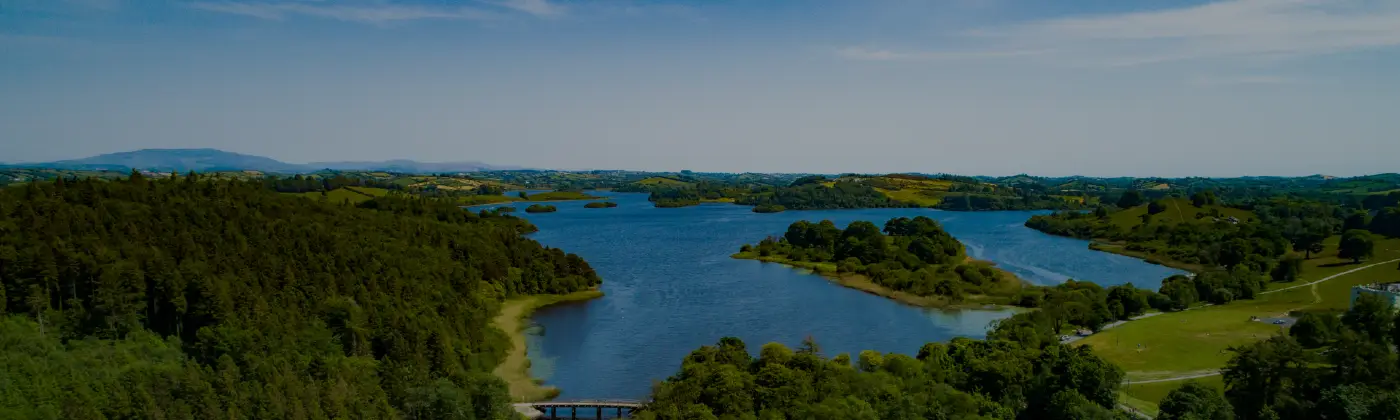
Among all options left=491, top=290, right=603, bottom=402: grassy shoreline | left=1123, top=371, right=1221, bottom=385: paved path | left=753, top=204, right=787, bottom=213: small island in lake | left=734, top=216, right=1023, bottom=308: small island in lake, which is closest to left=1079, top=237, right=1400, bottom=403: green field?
left=1123, top=371, right=1221, bottom=385: paved path

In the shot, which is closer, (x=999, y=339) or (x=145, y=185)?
(x=999, y=339)

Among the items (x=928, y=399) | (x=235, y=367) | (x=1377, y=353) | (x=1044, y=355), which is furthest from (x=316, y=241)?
(x=1377, y=353)

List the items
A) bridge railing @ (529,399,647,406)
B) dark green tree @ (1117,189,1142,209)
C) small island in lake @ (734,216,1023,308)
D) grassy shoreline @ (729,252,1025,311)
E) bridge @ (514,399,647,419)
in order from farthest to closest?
dark green tree @ (1117,189,1142,209), small island in lake @ (734,216,1023,308), grassy shoreline @ (729,252,1025,311), bridge railing @ (529,399,647,406), bridge @ (514,399,647,419)

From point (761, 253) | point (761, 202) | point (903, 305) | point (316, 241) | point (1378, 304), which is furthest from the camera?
point (761, 202)

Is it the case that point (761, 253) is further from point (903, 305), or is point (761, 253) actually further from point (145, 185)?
point (145, 185)

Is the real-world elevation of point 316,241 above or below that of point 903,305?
above

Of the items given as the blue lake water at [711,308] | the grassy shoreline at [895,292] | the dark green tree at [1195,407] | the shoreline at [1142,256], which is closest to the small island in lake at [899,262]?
the grassy shoreline at [895,292]

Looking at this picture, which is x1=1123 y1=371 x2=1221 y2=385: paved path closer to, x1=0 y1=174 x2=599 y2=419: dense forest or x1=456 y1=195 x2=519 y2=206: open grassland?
x1=0 y1=174 x2=599 y2=419: dense forest
